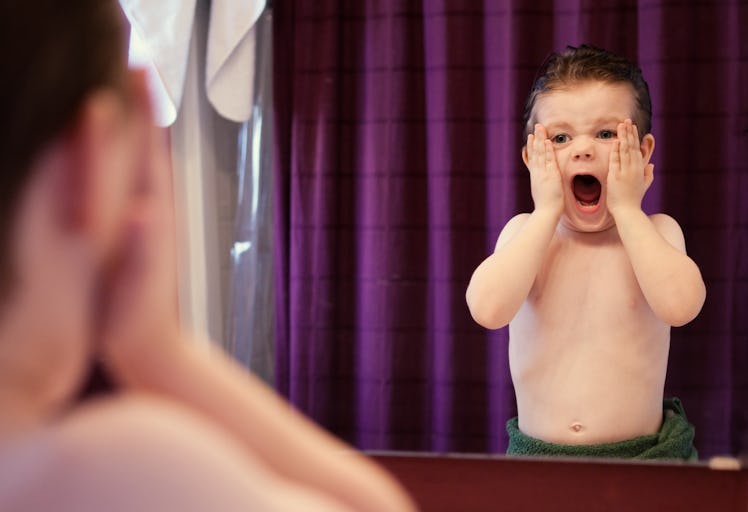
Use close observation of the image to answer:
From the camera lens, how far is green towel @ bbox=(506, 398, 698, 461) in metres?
0.76

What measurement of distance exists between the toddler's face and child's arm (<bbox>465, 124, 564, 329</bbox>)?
0.05 ft

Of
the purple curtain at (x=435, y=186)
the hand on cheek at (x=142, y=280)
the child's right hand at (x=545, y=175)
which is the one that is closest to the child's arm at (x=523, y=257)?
the child's right hand at (x=545, y=175)

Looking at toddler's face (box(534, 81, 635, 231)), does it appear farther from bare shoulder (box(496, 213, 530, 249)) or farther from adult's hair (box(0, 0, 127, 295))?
adult's hair (box(0, 0, 127, 295))

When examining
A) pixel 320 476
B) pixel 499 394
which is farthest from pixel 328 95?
pixel 320 476

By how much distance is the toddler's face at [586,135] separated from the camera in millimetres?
787

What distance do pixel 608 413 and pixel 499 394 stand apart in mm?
371

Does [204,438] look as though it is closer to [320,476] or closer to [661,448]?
[320,476]

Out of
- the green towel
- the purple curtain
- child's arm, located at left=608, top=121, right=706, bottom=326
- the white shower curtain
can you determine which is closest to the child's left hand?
child's arm, located at left=608, top=121, right=706, bottom=326

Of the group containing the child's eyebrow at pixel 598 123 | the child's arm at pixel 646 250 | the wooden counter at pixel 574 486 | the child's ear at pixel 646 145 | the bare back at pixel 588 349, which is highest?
the child's eyebrow at pixel 598 123

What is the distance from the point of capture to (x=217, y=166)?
3.65 feet

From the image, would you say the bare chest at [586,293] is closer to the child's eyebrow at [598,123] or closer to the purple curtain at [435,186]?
the child's eyebrow at [598,123]

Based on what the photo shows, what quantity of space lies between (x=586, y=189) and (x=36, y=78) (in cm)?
70

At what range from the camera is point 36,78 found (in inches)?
7.0

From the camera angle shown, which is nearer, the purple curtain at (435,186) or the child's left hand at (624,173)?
the child's left hand at (624,173)
